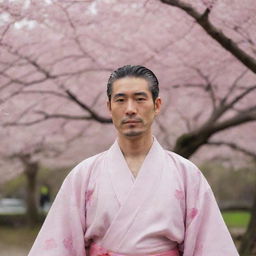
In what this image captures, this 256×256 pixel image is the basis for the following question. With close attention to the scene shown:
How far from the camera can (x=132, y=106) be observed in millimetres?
2400

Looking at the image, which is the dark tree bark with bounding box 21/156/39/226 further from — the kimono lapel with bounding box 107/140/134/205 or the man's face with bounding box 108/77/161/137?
the man's face with bounding box 108/77/161/137

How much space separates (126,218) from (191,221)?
0.93 feet

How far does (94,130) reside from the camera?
35.4ft

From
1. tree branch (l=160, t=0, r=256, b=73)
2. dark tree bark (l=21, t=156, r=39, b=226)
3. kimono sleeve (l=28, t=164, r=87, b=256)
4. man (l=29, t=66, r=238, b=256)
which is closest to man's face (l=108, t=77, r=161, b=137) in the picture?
man (l=29, t=66, r=238, b=256)

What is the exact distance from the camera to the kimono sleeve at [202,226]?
2420 mm

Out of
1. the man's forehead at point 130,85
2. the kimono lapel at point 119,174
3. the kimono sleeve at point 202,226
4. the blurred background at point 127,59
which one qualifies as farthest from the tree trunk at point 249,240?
the man's forehead at point 130,85

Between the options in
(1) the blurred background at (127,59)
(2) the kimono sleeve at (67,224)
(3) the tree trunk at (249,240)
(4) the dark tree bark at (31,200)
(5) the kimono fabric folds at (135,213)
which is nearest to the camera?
(5) the kimono fabric folds at (135,213)

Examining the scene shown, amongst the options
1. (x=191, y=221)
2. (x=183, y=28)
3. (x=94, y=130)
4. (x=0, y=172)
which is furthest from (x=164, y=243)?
(x=0, y=172)

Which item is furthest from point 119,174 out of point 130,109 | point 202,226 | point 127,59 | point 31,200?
point 31,200

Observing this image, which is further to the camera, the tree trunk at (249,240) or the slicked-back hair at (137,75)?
the tree trunk at (249,240)

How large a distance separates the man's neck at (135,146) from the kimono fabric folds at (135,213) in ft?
0.08

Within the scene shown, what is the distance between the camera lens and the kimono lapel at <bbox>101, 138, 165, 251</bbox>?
237 cm

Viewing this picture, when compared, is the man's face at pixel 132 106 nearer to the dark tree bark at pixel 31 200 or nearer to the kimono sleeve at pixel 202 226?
the kimono sleeve at pixel 202 226

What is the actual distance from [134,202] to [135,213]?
5cm
